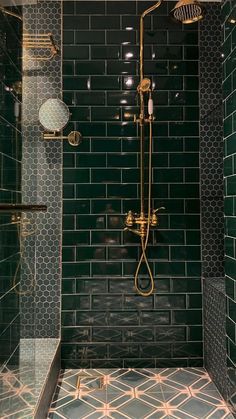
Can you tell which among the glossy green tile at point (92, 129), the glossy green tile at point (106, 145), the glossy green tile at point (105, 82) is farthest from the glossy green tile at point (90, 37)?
the glossy green tile at point (106, 145)

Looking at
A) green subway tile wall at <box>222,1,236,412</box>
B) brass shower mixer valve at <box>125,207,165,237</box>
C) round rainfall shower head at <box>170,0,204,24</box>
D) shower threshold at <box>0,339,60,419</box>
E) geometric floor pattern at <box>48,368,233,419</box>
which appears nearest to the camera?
shower threshold at <box>0,339,60,419</box>

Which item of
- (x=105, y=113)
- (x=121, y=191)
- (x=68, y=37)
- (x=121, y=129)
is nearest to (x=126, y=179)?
(x=121, y=191)

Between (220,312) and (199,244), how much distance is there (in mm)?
551

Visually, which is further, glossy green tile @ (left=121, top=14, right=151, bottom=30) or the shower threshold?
glossy green tile @ (left=121, top=14, right=151, bottom=30)

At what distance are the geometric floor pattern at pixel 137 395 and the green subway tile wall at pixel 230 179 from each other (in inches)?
9.4

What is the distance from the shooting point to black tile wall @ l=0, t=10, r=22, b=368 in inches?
53.2

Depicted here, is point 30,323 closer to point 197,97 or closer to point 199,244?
point 199,244

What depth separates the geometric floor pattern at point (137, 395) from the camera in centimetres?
188

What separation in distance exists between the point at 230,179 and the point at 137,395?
137 centimetres

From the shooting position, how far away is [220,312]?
2104 mm

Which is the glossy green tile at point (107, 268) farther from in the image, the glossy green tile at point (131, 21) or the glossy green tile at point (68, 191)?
the glossy green tile at point (131, 21)

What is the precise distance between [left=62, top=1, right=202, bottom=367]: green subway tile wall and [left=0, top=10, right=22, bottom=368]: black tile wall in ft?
3.09

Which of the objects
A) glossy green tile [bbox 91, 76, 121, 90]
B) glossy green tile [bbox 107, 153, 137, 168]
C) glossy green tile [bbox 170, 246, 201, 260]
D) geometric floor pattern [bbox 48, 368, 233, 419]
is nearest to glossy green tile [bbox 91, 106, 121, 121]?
glossy green tile [bbox 91, 76, 121, 90]

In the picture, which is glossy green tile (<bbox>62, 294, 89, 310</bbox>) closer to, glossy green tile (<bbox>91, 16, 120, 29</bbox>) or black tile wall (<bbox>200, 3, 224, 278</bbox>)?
black tile wall (<bbox>200, 3, 224, 278</bbox>)
